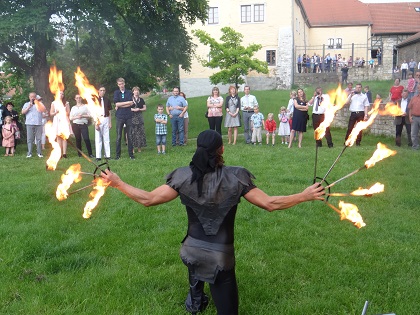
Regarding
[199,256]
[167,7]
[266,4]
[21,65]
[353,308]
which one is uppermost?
[266,4]

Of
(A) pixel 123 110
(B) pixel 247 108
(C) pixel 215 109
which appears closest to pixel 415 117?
(B) pixel 247 108

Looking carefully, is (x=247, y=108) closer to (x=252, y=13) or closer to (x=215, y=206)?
(x=215, y=206)

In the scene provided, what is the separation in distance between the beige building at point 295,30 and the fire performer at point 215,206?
34396 millimetres

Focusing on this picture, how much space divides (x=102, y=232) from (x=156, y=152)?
7.61m

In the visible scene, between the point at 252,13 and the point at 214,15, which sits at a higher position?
the point at 252,13

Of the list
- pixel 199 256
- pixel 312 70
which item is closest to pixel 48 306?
pixel 199 256

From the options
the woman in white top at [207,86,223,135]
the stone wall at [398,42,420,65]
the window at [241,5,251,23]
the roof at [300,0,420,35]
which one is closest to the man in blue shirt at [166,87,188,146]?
the woman in white top at [207,86,223,135]

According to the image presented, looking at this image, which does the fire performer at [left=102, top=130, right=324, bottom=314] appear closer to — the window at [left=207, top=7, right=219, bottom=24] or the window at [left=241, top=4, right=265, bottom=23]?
the window at [left=207, top=7, right=219, bottom=24]

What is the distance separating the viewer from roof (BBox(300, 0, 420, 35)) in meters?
52.1

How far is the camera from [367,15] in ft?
174

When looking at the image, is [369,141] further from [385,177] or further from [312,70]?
[312,70]

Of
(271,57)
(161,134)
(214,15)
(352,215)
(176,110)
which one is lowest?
(161,134)

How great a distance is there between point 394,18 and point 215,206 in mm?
55613

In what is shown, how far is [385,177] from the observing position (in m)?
10.7
